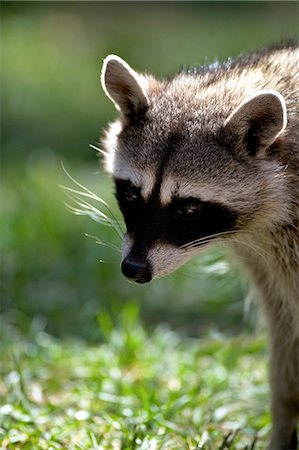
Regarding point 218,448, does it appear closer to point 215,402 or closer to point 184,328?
point 215,402

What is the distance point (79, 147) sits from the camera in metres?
8.45

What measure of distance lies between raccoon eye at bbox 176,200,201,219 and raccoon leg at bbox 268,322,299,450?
935 mm

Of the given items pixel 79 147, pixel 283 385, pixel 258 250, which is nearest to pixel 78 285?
pixel 283 385

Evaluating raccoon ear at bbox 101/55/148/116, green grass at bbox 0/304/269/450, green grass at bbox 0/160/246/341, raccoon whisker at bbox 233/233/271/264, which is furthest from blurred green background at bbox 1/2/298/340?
raccoon ear at bbox 101/55/148/116

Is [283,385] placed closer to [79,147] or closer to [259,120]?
[259,120]

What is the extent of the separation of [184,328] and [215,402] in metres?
1.22

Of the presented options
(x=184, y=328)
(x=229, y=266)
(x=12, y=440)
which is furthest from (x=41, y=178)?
(x=12, y=440)

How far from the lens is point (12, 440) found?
13.1 ft

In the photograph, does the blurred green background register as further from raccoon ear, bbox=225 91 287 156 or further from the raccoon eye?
raccoon ear, bbox=225 91 287 156

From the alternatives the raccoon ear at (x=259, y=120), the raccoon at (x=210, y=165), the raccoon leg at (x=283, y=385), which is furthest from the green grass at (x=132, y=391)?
the raccoon ear at (x=259, y=120)

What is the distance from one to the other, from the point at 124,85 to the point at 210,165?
1.98 ft

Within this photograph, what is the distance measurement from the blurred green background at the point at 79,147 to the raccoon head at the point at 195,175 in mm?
545

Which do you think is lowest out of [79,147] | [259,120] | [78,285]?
[78,285]

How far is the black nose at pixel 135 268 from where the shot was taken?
140 inches
